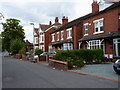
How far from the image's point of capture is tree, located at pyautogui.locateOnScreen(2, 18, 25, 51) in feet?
170

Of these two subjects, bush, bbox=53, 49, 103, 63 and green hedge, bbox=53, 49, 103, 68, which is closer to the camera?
green hedge, bbox=53, 49, 103, 68

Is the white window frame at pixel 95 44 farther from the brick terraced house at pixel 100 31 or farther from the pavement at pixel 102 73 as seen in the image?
the pavement at pixel 102 73

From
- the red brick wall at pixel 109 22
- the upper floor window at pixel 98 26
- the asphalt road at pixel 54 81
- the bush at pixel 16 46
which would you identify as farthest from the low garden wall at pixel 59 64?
the bush at pixel 16 46

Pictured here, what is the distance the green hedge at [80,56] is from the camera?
14.9 m

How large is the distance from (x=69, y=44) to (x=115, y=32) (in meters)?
11.1

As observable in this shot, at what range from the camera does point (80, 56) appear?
17297 millimetres

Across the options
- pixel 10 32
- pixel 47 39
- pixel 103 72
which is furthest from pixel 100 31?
pixel 10 32

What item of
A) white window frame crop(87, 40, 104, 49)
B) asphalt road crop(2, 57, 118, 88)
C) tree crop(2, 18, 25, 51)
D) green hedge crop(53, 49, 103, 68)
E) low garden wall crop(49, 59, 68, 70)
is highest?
tree crop(2, 18, 25, 51)

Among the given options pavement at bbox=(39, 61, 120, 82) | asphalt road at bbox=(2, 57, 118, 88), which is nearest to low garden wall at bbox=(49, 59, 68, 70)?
pavement at bbox=(39, 61, 120, 82)

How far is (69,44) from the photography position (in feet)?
96.2

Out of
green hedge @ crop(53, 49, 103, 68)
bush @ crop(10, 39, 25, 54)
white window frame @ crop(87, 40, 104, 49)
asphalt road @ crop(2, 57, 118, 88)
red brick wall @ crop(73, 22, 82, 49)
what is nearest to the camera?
asphalt road @ crop(2, 57, 118, 88)

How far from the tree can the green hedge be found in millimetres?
37941

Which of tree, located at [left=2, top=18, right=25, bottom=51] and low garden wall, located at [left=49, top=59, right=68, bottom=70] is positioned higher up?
tree, located at [left=2, top=18, right=25, bottom=51]

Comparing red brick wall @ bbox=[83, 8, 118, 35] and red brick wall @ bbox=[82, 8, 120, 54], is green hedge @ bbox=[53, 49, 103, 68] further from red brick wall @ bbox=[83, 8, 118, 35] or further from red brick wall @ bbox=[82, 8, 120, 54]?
red brick wall @ bbox=[83, 8, 118, 35]
